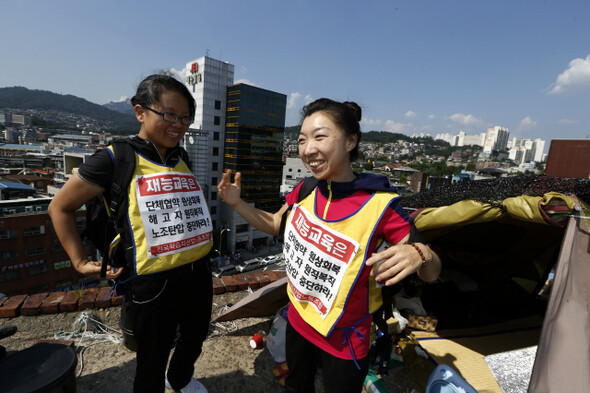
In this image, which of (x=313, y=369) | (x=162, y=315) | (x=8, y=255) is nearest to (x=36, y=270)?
(x=8, y=255)

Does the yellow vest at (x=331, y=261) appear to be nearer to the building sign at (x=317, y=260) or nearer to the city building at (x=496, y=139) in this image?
the building sign at (x=317, y=260)

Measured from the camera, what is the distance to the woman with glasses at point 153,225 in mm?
1735

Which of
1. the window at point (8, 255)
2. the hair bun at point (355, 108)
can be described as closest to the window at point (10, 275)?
the window at point (8, 255)

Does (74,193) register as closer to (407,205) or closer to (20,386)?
(20,386)

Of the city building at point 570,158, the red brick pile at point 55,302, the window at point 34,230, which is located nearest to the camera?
the red brick pile at point 55,302

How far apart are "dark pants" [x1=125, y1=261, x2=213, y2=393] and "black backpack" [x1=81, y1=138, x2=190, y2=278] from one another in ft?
0.81

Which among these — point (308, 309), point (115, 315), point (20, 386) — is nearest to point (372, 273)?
point (308, 309)

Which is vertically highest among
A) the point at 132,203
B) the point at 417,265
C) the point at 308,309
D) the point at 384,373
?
the point at 132,203

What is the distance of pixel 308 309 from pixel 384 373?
1.88 m

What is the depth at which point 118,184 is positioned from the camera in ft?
5.68

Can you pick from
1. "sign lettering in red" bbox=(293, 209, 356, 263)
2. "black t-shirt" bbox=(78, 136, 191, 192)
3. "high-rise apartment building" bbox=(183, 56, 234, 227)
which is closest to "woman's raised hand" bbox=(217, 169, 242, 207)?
"black t-shirt" bbox=(78, 136, 191, 192)

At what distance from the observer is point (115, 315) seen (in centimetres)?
347

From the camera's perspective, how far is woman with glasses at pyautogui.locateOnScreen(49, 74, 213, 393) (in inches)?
68.3

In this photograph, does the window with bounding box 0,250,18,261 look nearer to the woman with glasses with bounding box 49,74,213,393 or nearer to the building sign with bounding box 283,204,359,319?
the woman with glasses with bounding box 49,74,213,393
